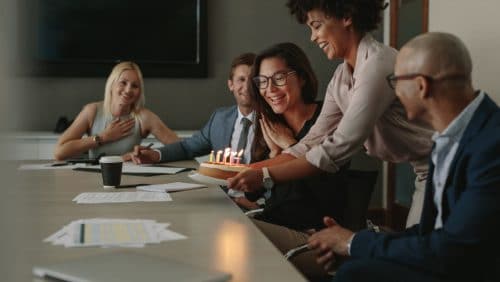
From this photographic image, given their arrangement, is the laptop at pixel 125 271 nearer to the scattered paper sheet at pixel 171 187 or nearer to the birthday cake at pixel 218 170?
the birthday cake at pixel 218 170

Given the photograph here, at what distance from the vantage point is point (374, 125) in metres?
1.87

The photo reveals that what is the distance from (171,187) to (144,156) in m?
0.79

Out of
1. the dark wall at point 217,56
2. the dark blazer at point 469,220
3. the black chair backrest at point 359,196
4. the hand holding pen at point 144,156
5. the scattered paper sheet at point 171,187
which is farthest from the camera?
the dark wall at point 217,56

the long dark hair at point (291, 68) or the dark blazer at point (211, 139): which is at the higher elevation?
the long dark hair at point (291, 68)

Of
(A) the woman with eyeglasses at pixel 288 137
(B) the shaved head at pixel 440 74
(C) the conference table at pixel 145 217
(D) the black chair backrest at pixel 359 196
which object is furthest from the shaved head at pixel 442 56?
(A) the woman with eyeglasses at pixel 288 137

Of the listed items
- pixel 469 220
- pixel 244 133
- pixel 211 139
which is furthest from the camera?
pixel 211 139

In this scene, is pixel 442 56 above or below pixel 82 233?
→ above

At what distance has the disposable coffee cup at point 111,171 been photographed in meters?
1.95

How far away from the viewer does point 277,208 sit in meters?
2.08

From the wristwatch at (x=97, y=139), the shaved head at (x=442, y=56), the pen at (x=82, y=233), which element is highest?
the shaved head at (x=442, y=56)

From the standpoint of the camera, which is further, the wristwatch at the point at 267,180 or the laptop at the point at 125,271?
the wristwatch at the point at 267,180

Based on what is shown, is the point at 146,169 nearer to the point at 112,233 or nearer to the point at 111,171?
the point at 111,171

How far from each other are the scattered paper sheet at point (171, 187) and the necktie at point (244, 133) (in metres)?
0.84

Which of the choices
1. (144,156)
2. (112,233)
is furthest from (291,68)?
(112,233)
